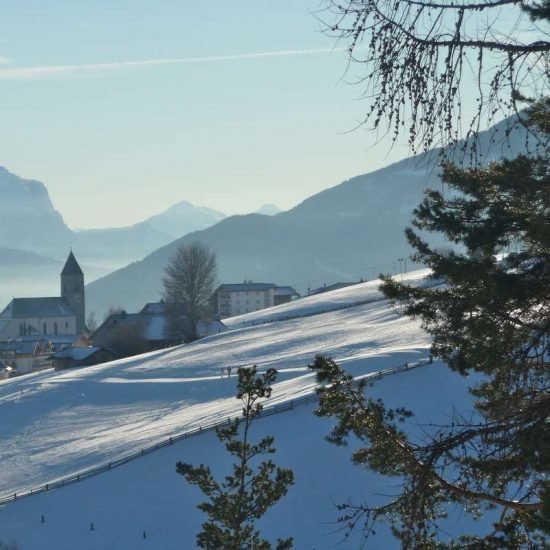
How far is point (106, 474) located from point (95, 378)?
86.5ft

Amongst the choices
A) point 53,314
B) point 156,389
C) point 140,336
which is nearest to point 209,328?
point 140,336

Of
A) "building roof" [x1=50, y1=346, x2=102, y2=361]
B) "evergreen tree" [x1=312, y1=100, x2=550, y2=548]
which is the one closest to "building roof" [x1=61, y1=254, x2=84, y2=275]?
"building roof" [x1=50, y1=346, x2=102, y2=361]

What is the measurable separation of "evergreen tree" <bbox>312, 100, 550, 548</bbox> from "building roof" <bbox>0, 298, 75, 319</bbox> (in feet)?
461

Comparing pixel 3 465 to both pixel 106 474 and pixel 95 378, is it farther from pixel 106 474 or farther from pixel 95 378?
pixel 95 378

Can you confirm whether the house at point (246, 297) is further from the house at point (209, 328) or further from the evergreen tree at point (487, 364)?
the evergreen tree at point (487, 364)

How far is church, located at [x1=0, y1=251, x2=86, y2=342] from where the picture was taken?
481ft

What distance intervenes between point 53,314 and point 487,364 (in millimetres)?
142371

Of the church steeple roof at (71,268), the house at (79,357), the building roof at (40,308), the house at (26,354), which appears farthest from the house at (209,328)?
the church steeple roof at (71,268)

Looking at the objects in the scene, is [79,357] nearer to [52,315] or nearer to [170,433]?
[170,433]

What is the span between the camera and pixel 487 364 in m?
8.23

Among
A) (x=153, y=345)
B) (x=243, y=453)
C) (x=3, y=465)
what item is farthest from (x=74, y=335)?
(x=243, y=453)

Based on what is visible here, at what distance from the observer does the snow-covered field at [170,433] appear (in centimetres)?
3131

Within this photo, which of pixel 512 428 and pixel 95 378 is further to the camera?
pixel 95 378

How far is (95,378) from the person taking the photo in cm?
6228
